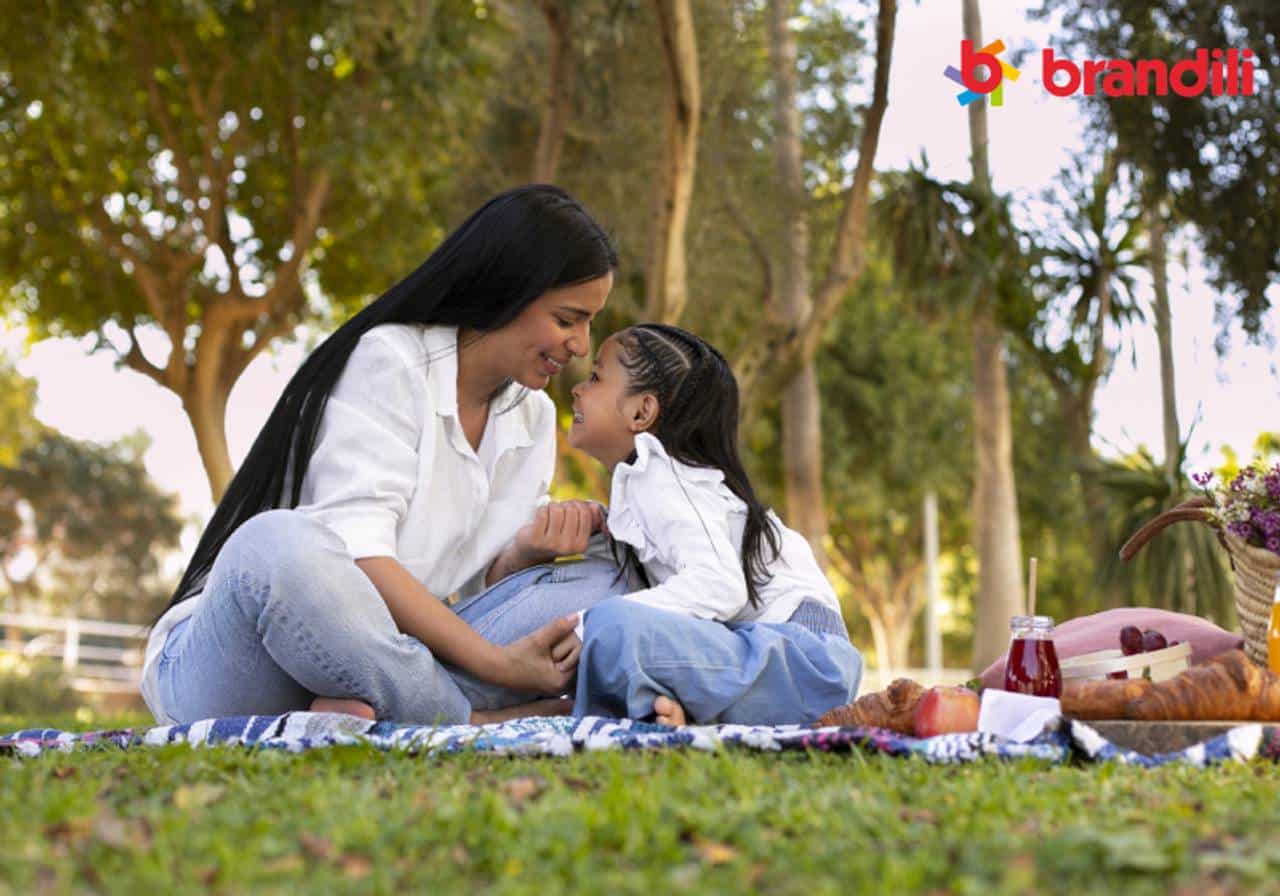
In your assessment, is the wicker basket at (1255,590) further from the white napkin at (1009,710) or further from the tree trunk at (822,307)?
the tree trunk at (822,307)

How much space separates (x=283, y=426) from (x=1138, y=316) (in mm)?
10196

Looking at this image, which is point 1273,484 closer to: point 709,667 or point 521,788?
point 709,667

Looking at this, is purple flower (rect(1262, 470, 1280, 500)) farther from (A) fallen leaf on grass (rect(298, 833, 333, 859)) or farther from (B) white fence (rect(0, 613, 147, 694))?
Result: (B) white fence (rect(0, 613, 147, 694))

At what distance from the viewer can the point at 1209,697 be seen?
3537mm

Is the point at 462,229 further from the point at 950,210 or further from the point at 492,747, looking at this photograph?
the point at 950,210

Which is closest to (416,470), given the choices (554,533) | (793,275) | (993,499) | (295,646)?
(554,533)

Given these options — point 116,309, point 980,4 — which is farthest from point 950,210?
point 116,309

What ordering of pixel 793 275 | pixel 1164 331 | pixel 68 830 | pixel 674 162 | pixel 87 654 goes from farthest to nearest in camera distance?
pixel 87 654 → pixel 793 275 → pixel 1164 331 → pixel 674 162 → pixel 68 830

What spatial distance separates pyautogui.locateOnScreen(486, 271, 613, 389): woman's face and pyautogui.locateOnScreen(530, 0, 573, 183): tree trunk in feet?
21.6

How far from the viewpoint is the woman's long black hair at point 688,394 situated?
453 centimetres

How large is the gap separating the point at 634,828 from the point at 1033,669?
73.4 inches

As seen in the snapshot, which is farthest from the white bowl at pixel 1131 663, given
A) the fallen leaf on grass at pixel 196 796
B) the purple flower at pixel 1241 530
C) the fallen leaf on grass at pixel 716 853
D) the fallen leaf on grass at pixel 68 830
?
the fallen leaf on grass at pixel 68 830

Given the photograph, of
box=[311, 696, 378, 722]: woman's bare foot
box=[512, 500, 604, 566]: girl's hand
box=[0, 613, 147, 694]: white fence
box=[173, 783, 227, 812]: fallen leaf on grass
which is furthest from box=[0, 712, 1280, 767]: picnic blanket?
box=[0, 613, 147, 694]: white fence

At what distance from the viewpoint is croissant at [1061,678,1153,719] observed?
3.58 meters
